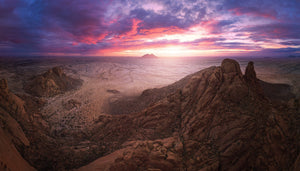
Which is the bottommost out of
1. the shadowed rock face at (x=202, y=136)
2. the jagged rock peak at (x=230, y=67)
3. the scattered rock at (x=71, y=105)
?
the scattered rock at (x=71, y=105)

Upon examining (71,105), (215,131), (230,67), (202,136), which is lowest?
(71,105)

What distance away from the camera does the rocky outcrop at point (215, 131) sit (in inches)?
153

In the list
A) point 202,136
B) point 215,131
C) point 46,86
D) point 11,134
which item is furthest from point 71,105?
point 215,131

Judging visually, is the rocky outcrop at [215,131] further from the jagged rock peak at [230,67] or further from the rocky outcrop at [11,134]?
the rocky outcrop at [11,134]

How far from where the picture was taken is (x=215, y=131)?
16.5 ft

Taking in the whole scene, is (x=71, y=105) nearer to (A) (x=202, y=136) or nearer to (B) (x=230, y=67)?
(A) (x=202, y=136)

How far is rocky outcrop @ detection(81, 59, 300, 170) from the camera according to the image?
3.89 meters

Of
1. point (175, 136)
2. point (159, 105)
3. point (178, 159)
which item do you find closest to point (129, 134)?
point (159, 105)

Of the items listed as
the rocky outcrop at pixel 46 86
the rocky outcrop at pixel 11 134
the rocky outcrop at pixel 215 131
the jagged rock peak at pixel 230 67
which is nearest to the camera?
the rocky outcrop at pixel 215 131

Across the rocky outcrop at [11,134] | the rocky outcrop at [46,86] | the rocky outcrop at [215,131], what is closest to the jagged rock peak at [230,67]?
the rocky outcrop at [215,131]

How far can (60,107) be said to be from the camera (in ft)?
44.8

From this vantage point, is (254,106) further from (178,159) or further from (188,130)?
(178,159)

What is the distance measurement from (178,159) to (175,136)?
115 cm

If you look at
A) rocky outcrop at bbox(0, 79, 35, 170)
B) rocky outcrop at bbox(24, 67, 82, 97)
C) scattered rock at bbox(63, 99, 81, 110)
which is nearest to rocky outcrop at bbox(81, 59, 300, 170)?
rocky outcrop at bbox(0, 79, 35, 170)
